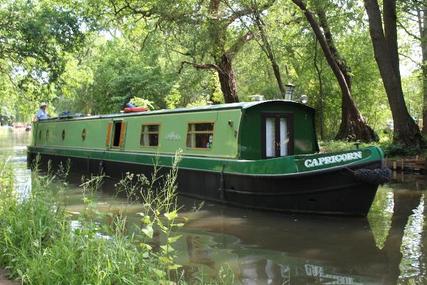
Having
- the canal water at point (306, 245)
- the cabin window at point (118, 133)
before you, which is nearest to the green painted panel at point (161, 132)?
the cabin window at point (118, 133)

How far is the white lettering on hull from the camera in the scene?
874cm

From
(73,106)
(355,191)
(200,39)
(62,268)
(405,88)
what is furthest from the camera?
(73,106)

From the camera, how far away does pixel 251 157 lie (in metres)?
10.2

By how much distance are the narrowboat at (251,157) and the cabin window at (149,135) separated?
26mm

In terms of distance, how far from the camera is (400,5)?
16750 millimetres

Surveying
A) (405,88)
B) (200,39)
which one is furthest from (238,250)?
(405,88)

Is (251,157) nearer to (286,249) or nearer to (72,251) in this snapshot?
(286,249)

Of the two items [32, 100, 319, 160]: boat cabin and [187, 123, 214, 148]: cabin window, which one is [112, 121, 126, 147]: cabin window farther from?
[187, 123, 214, 148]: cabin window

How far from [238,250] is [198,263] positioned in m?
0.83

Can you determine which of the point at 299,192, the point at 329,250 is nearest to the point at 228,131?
the point at 299,192

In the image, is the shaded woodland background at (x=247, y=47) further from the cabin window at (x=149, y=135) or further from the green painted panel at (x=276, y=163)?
the green painted panel at (x=276, y=163)

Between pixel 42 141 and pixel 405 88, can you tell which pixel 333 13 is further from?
pixel 405 88

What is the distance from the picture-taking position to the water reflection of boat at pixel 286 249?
20.0 ft

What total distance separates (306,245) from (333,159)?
1926 millimetres
